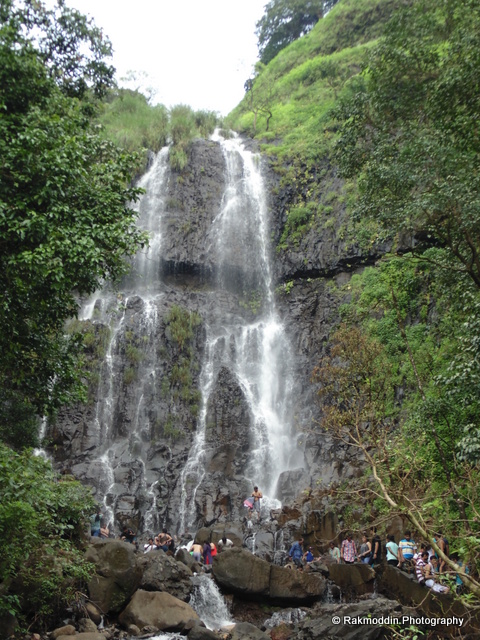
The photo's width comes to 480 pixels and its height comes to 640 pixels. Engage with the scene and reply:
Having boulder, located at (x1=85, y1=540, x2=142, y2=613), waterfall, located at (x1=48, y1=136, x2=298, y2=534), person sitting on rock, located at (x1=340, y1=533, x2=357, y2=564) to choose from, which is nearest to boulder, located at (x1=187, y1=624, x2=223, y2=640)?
boulder, located at (x1=85, y1=540, x2=142, y2=613)

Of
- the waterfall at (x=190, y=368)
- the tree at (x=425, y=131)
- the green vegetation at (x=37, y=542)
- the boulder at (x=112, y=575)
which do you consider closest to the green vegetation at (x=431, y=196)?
the tree at (x=425, y=131)

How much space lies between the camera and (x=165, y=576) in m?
10.9

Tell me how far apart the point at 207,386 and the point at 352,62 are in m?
23.5

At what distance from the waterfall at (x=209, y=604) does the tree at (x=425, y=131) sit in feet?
27.4

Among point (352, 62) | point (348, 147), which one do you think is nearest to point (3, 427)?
point (348, 147)

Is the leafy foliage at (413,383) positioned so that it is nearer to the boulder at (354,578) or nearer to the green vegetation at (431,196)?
the green vegetation at (431,196)

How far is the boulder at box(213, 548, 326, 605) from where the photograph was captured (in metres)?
11.1

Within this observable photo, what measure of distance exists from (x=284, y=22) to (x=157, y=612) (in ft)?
149

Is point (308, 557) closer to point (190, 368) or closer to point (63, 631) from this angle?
point (63, 631)

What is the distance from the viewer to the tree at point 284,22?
42.2m

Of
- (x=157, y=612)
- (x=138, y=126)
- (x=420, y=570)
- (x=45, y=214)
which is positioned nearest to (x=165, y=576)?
(x=157, y=612)

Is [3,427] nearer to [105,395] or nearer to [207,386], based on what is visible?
[105,395]

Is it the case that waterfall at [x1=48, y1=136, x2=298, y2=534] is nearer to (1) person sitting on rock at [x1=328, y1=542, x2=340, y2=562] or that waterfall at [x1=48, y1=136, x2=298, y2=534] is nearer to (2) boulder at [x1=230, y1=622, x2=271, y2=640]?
(1) person sitting on rock at [x1=328, y1=542, x2=340, y2=562]

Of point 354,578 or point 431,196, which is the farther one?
point 354,578
